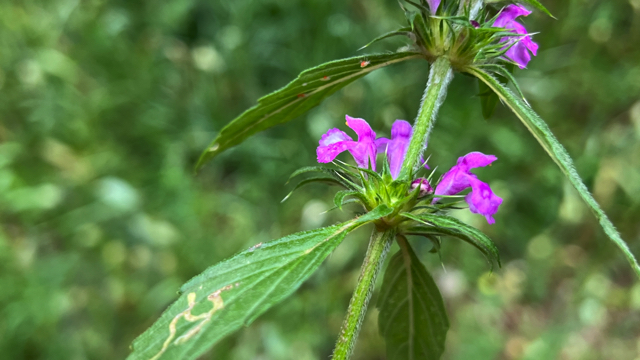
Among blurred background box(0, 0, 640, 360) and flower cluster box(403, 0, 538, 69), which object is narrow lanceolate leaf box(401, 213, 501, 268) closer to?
flower cluster box(403, 0, 538, 69)

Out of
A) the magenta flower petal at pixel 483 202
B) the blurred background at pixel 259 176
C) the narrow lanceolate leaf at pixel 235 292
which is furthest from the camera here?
the blurred background at pixel 259 176

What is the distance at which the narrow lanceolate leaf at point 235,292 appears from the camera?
0.37m

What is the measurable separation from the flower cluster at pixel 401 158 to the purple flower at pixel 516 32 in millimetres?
154

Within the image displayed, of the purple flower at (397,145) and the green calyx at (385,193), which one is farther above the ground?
the purple flower at (397,145)

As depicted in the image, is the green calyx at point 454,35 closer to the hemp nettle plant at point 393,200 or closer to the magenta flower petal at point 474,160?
the hemp nettle plant at point 393,200

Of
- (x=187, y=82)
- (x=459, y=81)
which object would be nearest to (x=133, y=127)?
(x=187, y=82)

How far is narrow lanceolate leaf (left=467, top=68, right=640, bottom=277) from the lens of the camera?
1.22 feet

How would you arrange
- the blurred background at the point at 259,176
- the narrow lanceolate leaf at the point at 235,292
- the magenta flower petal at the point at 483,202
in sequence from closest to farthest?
the narrow lanceolate leaf at the point at 235,292 → the magenta flower petal at the point at 483,202 → the blurred background at the point at 259,176

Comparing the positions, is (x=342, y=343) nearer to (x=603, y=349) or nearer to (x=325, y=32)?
(x=325, y=32)

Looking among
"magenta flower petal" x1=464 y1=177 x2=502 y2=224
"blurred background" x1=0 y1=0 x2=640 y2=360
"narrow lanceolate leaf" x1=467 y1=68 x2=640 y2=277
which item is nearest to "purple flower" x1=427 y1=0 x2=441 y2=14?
"narrow lanceolate leaf" x1=467 y1=68 x2=640 y2=277

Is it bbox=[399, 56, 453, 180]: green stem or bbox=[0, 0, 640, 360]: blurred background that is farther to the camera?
bbox=[0, 0, 640, 360]: blurred background

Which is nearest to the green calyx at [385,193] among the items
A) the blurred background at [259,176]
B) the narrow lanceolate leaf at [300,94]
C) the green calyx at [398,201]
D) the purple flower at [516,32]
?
the green calyx at [398,201]

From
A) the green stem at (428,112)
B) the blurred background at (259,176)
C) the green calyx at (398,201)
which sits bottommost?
the green calyx at (398,201)

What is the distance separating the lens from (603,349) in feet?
6.07
